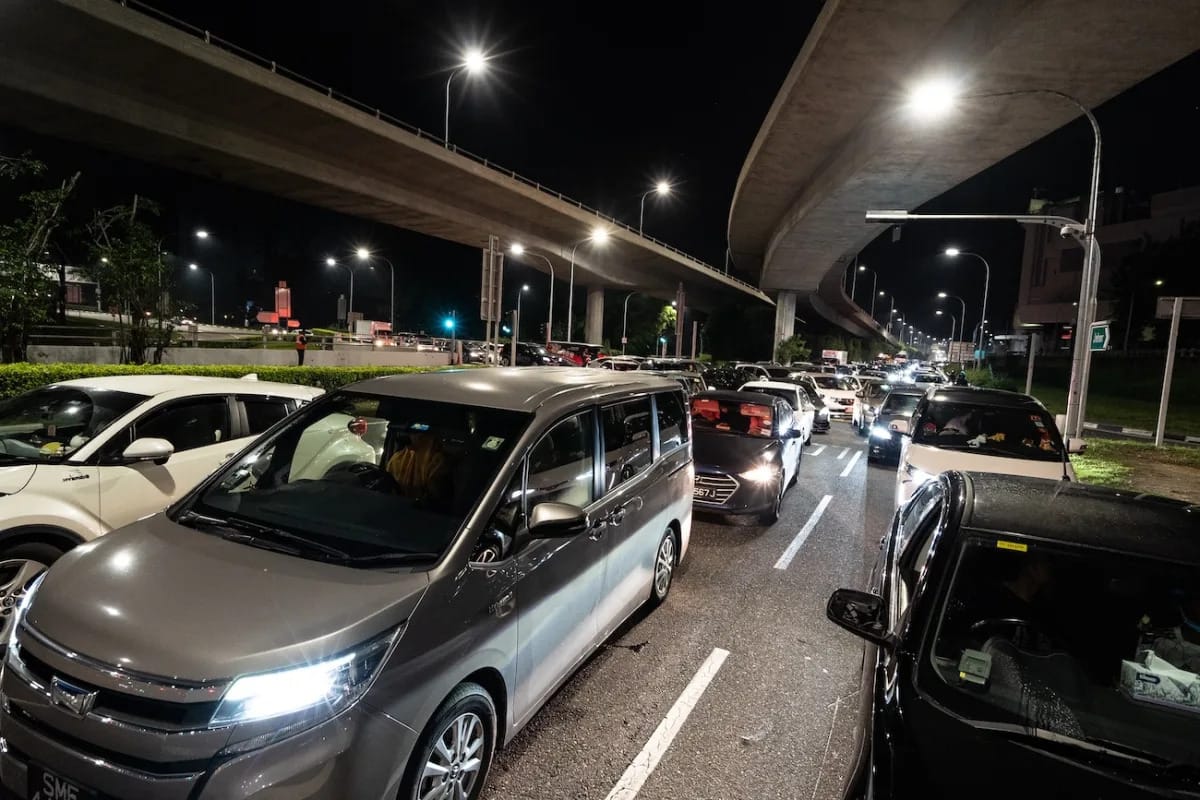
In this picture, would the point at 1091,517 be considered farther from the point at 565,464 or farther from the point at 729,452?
the point at 729,452

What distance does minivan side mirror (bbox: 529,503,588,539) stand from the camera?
2.94m

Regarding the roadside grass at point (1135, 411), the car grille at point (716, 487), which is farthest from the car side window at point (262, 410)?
the roadside grass at point (1135, 411)

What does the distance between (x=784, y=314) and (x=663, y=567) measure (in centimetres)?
5481

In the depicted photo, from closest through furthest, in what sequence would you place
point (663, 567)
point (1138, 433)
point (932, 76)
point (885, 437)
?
point (663, 567) → point (885, 437) → point (932, 76) → point (1138, 433)

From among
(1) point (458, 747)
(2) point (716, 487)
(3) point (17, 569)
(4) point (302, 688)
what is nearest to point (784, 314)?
(2) point (716, 487)

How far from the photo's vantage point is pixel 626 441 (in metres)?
4.54

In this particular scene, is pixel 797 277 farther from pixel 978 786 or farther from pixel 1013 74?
pixel 978 786

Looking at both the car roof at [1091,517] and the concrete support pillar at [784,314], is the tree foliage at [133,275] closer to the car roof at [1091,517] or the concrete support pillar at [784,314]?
the car roof at [1091,517]

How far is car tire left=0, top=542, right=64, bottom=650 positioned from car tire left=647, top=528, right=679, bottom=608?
156 inches

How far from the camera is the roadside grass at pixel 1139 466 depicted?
11.3 metres

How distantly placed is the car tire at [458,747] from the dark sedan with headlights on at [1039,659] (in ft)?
4.82

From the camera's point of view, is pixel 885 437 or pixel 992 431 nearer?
pixel 992 431

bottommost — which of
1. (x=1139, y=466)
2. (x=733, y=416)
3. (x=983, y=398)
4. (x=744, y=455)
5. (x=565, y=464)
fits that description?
(x=1139, y=466)

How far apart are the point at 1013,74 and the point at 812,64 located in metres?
4.48
